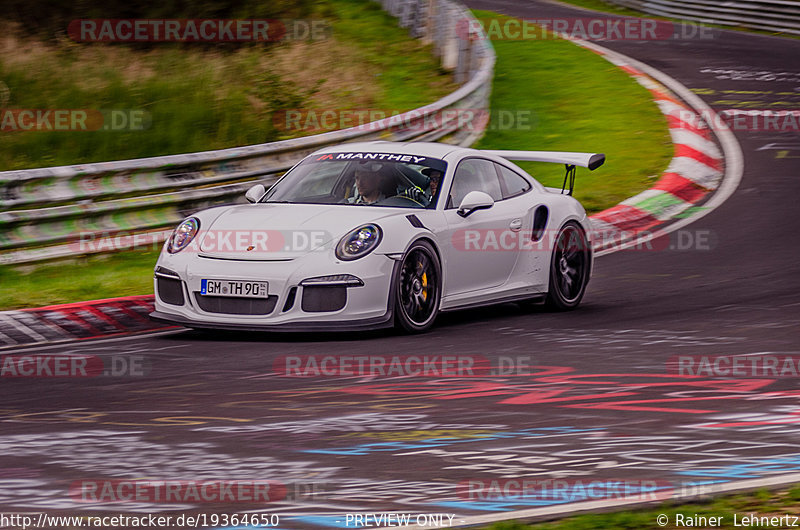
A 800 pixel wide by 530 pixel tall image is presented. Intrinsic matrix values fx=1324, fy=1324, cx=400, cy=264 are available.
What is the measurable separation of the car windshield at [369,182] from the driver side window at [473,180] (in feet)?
0.53

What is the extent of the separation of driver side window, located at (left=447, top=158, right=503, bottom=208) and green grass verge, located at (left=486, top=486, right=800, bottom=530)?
17.0 feet

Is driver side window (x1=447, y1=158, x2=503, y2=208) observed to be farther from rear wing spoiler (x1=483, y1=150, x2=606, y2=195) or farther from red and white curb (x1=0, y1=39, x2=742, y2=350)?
red and white curb (x1=0, y1=39, x2=742, y2=350)

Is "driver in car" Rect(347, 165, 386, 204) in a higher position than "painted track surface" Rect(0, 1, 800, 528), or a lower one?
higher

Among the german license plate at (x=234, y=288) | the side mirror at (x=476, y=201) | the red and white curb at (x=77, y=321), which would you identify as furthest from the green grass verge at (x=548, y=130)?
the side mirror at (x=476, y=201)

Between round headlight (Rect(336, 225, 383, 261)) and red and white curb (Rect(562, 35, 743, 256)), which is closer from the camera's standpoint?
round headlight (Rect(336, 225, 383, 261))

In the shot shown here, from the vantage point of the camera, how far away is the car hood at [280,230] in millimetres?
8602

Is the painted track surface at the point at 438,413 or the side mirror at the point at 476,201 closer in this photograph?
the painted track surface at the point at 438,413
